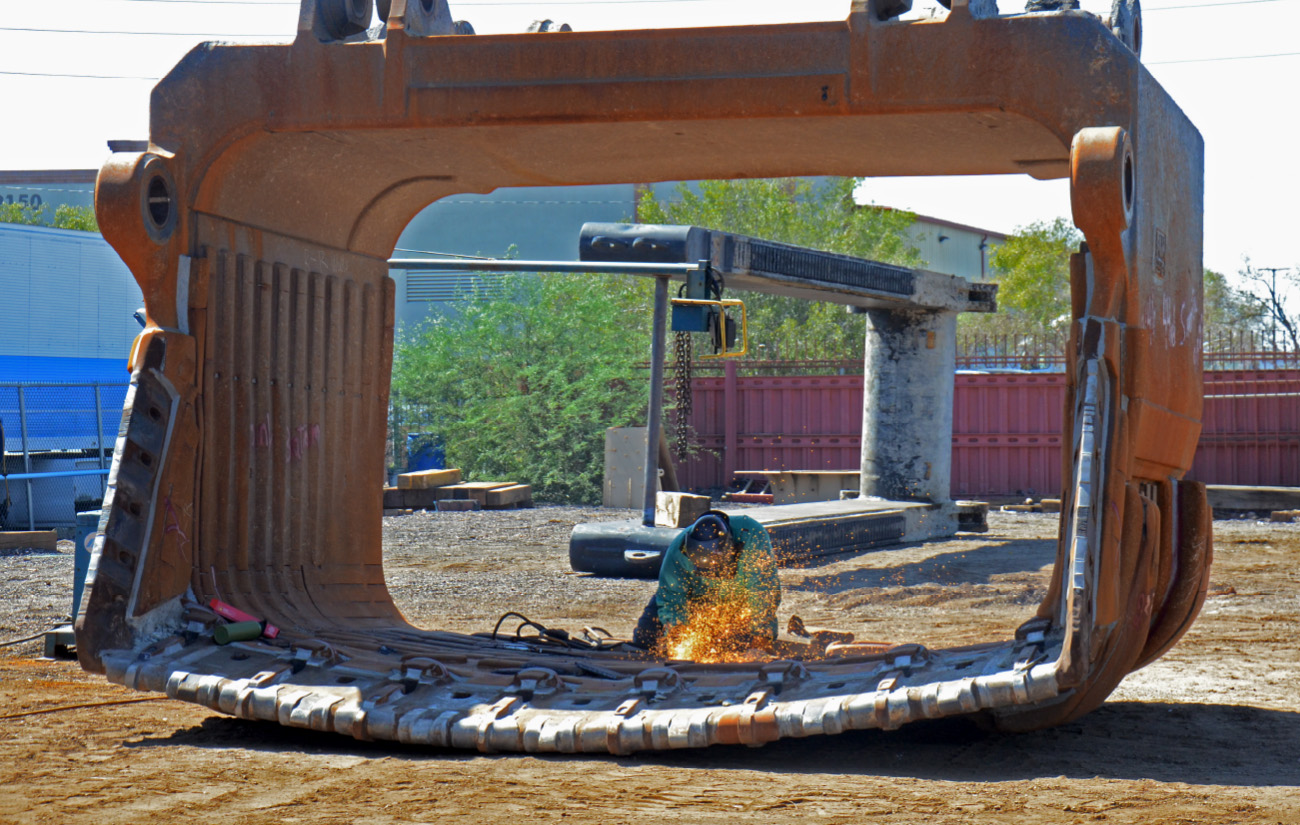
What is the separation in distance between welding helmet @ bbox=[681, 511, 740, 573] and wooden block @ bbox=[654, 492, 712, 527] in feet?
19.9

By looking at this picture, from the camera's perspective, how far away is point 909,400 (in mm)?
17406

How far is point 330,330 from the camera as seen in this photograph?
8227mm

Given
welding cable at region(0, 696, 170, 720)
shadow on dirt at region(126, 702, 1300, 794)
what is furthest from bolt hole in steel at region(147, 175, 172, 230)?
shadow on dirt at region(126, 702, 1300, 794)

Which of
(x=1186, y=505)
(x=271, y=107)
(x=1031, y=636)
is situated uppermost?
(x=271, y=107)

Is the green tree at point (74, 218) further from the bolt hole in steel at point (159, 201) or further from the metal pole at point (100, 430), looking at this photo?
the bolt hole in steel at point (159, 201)

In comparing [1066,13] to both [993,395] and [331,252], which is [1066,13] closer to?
[331,252]

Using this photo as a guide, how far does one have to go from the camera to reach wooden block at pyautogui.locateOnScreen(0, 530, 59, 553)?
53.7 feet

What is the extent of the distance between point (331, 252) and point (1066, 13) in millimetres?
4501

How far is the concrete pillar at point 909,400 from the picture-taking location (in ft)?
57.0

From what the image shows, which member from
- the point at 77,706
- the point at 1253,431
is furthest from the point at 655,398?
the point at 1253,431

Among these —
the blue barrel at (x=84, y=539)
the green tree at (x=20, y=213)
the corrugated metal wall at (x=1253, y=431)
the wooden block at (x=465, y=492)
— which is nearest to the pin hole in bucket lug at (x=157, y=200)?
the blue barrel at (x=84, y=539)

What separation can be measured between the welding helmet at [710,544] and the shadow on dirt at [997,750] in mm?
2155

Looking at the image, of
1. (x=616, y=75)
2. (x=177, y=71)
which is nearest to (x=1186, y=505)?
(x=616, y=75)

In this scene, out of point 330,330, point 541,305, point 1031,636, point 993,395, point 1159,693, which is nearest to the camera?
point 1031,636
